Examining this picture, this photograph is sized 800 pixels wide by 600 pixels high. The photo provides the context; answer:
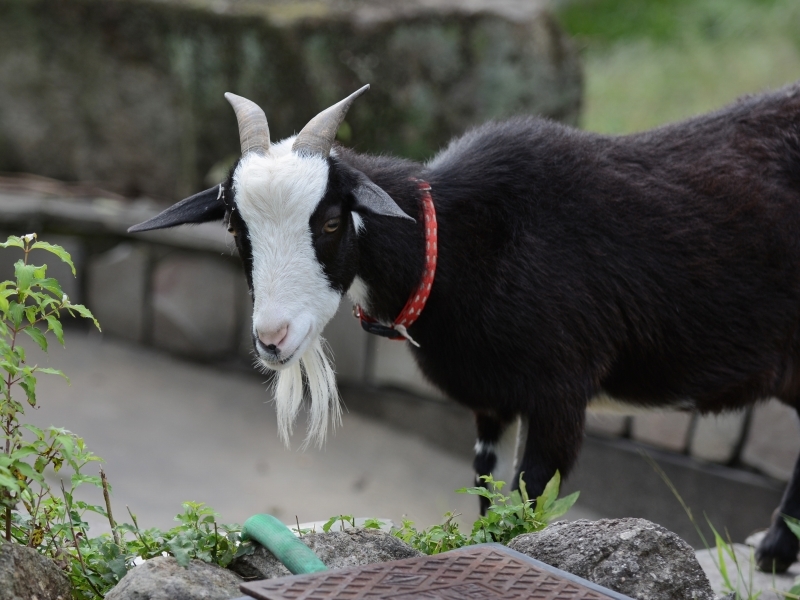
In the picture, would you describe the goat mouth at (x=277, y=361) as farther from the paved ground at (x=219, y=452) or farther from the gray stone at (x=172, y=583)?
the paved ground at (x=219, y=452)

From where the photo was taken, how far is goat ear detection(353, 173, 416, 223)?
2.51 meters

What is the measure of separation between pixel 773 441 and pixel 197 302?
329 cm

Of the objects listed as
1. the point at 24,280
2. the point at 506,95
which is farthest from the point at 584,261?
the point at 506,95

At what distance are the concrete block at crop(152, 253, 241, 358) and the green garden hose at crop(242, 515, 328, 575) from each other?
3.79 meters

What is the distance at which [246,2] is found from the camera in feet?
20.0

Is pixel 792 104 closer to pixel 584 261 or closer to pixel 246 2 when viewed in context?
pixel 584 261

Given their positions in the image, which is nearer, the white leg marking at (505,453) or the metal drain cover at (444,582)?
the metal drain cover at (444,582)

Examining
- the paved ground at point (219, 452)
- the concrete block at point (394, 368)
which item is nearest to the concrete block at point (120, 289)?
the paved ground at point (219, 452)

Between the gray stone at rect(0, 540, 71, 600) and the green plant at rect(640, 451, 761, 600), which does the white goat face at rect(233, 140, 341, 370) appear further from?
the green plant at rect(640, 451, 761, 600)

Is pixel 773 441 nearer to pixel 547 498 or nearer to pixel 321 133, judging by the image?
pixel 547 498

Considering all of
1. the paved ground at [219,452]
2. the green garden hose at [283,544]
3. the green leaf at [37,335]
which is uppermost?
the green leaf at [37,335]

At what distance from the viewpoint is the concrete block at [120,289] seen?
612 centimetres

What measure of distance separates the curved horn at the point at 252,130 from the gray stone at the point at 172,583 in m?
1.12

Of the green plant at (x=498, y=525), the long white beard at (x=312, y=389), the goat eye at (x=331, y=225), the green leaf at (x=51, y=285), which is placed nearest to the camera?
the green leaf at (x=51, y=285)
